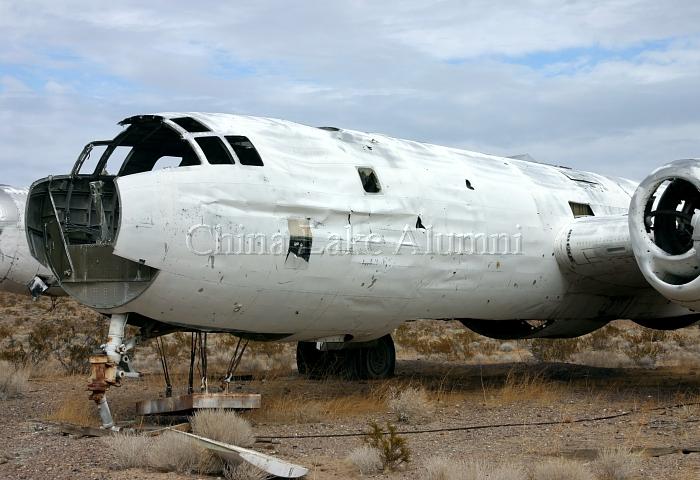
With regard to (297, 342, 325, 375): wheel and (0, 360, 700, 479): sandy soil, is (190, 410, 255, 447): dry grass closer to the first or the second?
(0, 360, 700, 479): sandy soil

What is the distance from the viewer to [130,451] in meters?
7.87

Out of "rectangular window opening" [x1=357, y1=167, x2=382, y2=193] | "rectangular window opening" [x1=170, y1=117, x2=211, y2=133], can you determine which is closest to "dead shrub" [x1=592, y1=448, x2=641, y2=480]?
"rectangular window opening" [x1=357, y1=167, x2=382, y2=193]

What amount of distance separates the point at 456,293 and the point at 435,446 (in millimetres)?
3049

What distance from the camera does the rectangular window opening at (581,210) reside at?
1398 centimetres

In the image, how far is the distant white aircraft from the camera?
9672mm

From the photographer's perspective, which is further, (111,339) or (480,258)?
(480,258)

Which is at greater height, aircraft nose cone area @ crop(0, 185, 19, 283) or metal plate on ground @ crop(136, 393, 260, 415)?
aircraft nose cone area @ crop(0, 185, 19, 283)

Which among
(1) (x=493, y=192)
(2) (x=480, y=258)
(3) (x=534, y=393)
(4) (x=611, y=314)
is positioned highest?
(1) (x=493, y=192)

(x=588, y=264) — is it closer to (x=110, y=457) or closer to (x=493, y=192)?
(x=493, y=192)

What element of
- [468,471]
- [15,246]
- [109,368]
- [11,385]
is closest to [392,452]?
[468,471]

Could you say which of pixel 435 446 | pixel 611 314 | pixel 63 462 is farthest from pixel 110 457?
pixel 611 314

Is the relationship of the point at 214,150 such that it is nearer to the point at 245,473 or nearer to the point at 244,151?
the point at 244,151

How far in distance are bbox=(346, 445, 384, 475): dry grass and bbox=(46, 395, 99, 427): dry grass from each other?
373 centimetres

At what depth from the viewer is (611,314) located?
1461 centimetres
